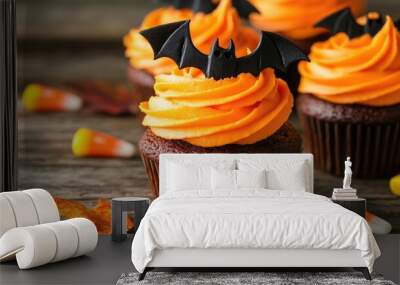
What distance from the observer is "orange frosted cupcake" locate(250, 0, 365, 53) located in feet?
25.3

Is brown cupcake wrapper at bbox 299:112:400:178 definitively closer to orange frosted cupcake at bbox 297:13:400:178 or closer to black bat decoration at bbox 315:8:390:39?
orange frosted cupcake at bbox 297:13:400:178

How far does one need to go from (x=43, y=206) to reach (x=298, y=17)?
2.80 meters

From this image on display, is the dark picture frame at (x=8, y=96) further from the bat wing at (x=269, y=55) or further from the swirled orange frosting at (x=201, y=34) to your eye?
the bat wing at (x=269, y=55)

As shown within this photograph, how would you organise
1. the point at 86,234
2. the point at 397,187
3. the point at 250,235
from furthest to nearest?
the point at 397,187 < the point at 86,234 < the point at 250,235

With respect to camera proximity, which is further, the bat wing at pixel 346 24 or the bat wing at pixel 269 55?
the bat wing at pixel 346 24

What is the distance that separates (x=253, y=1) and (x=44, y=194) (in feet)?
8.94

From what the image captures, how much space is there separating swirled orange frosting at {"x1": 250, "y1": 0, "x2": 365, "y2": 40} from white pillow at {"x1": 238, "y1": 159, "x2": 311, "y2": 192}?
1432 mm

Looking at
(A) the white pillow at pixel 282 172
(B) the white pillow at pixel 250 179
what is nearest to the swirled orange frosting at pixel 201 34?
(A) the white pillow at pixel 282 172

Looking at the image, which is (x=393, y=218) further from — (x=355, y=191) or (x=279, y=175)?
(x=279, y=175)

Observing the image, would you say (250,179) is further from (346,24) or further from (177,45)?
(346,24)

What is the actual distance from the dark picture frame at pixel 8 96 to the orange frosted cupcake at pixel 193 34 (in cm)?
103

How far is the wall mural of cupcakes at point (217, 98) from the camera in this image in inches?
259

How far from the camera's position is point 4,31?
7.16 metres

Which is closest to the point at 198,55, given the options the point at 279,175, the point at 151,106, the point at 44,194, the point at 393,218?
the point at 151,106
